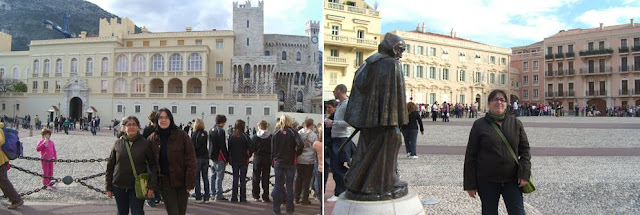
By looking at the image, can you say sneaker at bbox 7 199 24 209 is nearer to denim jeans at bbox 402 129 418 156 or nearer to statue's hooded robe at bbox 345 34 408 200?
statue's hooded robe at bbox 345 34 408 200

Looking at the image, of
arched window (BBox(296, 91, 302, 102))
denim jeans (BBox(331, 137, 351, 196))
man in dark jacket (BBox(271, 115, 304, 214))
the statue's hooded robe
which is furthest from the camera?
denim jeans (BBox(331, 137, 351, 196))

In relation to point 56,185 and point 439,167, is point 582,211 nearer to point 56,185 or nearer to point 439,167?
point 439,167

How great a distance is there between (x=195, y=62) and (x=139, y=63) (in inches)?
17.3

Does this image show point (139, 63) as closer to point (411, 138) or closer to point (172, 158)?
point (172, 158)

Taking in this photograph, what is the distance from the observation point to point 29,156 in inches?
146

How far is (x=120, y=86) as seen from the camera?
11.8 ft

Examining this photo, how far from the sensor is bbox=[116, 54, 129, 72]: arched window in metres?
3.57

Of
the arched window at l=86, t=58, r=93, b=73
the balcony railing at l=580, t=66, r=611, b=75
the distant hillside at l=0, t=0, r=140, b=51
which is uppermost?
the balcony railing at l=580, t=66, r=611, b=75

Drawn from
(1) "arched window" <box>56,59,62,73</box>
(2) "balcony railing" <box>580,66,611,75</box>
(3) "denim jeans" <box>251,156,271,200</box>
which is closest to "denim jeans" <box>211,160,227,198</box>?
(3) "denim jeans" <box>251,156,271,200</box>

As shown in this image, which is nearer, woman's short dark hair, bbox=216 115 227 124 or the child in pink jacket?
woman's short dark hair, bbox=216 115 227 124

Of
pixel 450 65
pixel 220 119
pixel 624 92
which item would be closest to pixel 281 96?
pixel 220 119

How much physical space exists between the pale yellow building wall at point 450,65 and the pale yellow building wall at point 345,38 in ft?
78.7

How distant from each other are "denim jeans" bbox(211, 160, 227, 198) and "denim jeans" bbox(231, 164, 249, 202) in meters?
0.20

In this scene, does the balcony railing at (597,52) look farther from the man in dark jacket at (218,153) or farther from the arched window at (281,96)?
the arched window at (281,96)
